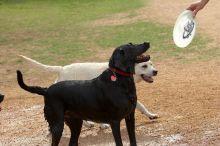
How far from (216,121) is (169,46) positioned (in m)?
6.49

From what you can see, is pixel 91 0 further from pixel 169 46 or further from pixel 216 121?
pixel 216 121

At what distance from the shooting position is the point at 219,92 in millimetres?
9375

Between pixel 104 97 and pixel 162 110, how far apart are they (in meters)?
2.39

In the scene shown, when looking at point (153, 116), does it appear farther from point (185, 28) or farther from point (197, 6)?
point (197, 6)

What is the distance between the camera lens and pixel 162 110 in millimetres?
8625

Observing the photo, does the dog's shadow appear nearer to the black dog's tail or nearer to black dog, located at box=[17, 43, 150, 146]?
black dog, located at box=[17, 43, 150, 146]

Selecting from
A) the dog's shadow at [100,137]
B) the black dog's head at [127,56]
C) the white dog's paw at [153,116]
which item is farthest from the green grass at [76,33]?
the black dog's head at [127,56]

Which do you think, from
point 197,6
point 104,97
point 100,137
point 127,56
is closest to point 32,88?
point 104,97

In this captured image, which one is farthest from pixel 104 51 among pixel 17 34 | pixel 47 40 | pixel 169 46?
pixel 17 34

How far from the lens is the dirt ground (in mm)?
7393

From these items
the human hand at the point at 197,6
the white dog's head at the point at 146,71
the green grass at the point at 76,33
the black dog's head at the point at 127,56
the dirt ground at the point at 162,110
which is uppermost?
the human hand at the point at 197,6

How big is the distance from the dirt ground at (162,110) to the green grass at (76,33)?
4.40ft

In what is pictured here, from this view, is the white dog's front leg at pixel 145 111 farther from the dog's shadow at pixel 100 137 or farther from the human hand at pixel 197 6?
the human hand at pixel 197 6

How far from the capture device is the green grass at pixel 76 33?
45.6 feet
